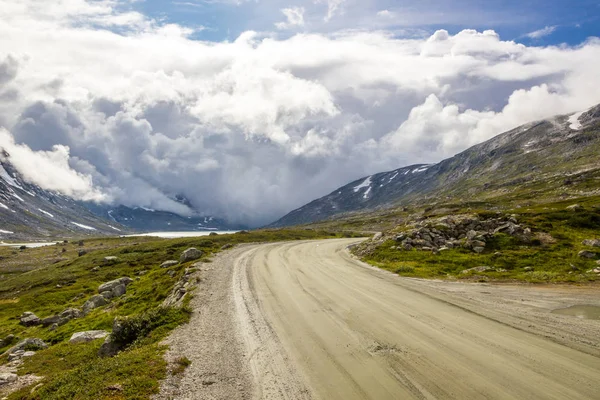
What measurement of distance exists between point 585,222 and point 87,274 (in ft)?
280

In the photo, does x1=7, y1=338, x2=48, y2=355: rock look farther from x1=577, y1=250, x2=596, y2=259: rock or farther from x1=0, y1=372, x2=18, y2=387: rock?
x1=577, y1=250, x2=596, y2=259: rock

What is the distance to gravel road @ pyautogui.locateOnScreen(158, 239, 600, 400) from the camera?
11.3m

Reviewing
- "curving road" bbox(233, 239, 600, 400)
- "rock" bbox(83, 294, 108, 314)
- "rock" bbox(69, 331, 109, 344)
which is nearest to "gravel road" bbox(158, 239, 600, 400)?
"curving road" bbox(233, 239, 600, 400)

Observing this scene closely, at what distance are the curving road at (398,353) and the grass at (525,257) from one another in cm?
1152

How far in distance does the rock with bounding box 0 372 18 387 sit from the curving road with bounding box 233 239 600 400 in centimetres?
1229

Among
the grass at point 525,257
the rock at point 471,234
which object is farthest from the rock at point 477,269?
the rock at point 471,234

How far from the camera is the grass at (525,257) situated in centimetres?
3058

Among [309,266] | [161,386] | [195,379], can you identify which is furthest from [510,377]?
[309,266]

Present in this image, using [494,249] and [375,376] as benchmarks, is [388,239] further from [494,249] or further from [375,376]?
[375,376]

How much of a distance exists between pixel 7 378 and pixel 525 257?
135ft

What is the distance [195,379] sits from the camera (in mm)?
12547

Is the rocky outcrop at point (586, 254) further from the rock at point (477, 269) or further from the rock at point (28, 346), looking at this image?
the rock at point (28, 346)

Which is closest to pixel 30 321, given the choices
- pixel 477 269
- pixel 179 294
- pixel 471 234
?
pixel 179 294

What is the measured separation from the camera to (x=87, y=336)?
25.6 meters
